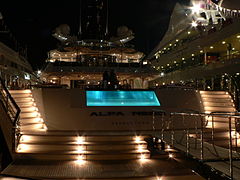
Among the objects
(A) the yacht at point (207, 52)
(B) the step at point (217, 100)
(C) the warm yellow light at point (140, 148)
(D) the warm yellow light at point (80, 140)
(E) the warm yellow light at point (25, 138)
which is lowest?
(C) the warm yellow light at point (140, 148)

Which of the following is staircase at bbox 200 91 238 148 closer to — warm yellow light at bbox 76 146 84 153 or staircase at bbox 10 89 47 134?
warm yellow light at bbox 76 146 84 153

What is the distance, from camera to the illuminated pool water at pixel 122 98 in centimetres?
1267

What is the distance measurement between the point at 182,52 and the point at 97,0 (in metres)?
13.5

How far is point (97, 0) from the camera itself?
1156 inches

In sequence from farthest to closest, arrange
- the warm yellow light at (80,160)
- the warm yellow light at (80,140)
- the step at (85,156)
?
1. the warm yellow light at (80,140)
2. the step at (85,156)
3. the warm yellow light at (80,160)

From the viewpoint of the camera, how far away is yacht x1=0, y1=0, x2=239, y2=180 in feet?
23.3

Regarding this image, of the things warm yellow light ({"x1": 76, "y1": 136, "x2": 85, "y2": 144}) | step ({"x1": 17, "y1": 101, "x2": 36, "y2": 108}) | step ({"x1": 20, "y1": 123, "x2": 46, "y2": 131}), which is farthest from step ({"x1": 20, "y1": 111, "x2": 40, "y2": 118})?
warm yellow light ({"x1": 76, "y1": 136, "x2": 85, "y2": 144})

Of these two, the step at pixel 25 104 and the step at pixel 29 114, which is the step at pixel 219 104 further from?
the step at pixel 25 104

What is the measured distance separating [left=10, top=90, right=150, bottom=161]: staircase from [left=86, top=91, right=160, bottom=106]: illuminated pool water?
3.25 m

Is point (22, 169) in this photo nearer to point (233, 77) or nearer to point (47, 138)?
point (47, 138)

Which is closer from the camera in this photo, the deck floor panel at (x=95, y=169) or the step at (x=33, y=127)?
the deck floor panel at (x=95, y=169)

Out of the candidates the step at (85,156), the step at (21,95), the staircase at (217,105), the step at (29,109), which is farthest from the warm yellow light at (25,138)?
the staircase at (217,105)

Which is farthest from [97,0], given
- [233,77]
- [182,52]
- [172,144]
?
[172,144]

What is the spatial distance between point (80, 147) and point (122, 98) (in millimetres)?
5020
